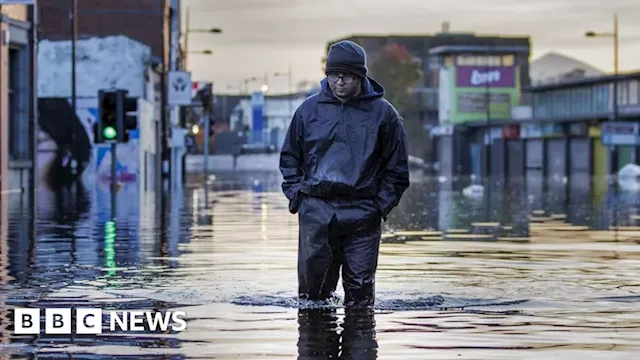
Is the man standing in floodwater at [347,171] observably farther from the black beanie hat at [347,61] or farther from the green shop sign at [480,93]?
the green shop sign at [480,93]

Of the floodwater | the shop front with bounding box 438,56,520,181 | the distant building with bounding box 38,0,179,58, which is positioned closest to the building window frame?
the floodwater

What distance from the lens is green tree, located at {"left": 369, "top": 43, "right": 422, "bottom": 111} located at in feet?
625

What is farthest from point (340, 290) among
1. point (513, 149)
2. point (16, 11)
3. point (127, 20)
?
point (513, 149)

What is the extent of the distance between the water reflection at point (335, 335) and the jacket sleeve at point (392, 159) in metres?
0.76

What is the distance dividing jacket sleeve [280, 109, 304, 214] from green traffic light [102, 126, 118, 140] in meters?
27.1

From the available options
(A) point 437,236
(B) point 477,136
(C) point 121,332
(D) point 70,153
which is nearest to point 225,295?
(C) point 121,332

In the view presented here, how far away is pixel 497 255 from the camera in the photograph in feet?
62.1

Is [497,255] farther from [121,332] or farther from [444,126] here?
[444,126]

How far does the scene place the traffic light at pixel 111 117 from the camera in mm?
38438

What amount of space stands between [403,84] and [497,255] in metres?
175

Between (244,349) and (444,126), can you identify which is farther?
(444,126)

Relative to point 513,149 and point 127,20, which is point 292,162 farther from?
point 513,149

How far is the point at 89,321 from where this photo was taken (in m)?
10.3

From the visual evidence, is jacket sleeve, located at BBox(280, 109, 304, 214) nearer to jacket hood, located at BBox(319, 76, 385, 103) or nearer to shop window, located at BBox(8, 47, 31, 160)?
jacket hood, located at BBox(319, 76, 385, 103)
